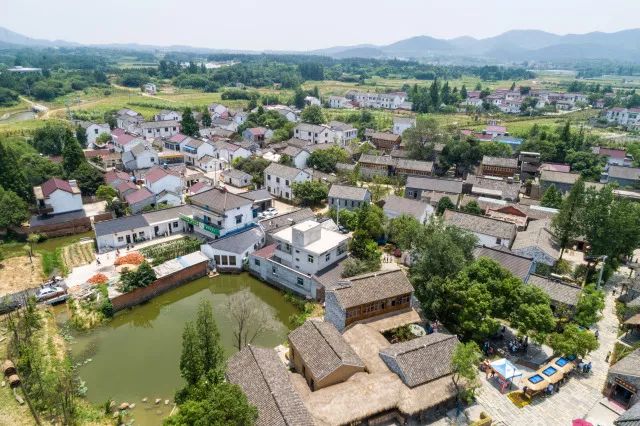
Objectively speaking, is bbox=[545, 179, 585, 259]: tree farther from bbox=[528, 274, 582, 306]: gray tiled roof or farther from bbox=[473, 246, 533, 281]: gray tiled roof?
bbox=[528, 274, 582, 306]: gray tiled roof

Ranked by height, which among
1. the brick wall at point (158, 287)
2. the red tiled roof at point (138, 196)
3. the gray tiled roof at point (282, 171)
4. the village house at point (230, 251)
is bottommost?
the brick wall at point (158, 287)

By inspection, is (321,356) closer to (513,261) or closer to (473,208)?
(513,261)

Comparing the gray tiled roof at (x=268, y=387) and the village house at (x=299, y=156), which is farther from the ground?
the village house at (x=299, y=156)

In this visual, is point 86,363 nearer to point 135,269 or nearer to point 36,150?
point 135,269

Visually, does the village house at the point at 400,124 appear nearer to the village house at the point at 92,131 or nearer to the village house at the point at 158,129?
the village house at the point at 158,129

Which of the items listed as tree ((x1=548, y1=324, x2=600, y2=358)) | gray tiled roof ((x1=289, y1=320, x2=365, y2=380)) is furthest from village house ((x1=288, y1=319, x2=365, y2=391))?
tree ((x1=548, y1=324, x2=600, y2=358))

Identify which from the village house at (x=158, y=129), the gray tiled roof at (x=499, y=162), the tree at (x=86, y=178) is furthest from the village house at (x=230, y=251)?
the village house at (x=158, y=129)
